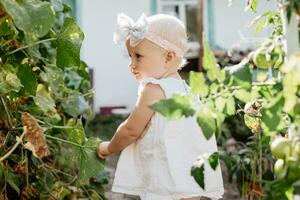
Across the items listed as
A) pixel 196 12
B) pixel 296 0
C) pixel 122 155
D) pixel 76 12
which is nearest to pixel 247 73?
pixel 296 0

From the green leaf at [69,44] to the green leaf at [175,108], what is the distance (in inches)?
35.5

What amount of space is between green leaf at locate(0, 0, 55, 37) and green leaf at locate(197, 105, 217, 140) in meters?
0.47

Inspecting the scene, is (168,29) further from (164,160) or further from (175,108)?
(175,108)

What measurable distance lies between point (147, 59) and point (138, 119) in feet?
0.64

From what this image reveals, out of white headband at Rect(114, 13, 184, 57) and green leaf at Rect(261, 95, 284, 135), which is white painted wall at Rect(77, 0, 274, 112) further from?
green leaf at Rect(261, 95, 284, 135)

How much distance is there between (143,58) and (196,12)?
7.42 metres

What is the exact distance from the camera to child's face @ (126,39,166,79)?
6.89ft

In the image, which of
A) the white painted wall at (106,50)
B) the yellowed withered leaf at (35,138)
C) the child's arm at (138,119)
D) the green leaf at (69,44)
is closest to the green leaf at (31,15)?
the yellowed withered leaf at (35,138)

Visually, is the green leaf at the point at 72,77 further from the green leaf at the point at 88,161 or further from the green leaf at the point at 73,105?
the green leaf at the point at 88,161

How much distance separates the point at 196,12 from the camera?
943 centimetres

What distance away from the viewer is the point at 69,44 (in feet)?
6.73

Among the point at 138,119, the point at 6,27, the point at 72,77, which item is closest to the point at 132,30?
the point at 138,119

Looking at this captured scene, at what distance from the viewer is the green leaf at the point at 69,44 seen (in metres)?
2.04

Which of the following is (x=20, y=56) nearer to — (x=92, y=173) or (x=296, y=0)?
(x=92, y=173)
